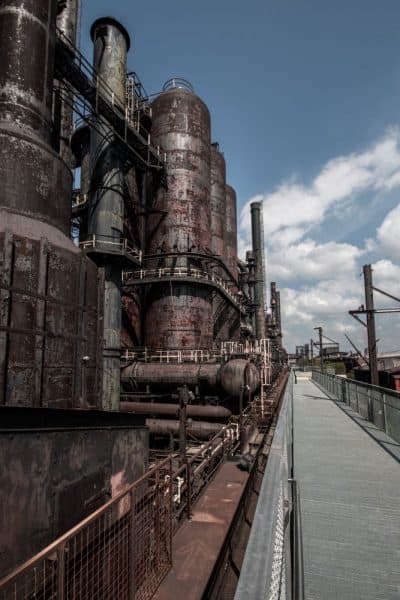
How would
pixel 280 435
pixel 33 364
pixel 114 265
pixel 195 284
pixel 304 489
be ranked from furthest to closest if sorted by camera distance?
pixel 195 284
pixel 114 265
pixel 304 489
pixel 280 435
pixel 33 364

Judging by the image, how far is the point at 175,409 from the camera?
1838 centimetres

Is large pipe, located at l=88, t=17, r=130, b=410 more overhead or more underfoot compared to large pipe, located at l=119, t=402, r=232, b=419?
more overhead

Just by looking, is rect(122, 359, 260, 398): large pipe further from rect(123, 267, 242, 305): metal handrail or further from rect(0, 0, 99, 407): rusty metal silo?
rect(0, 0, 99, 407): rusty metal silo

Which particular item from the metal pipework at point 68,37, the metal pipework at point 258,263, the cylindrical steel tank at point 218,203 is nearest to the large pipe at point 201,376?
the metal pipework at point 68,37

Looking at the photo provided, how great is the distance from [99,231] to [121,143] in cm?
560

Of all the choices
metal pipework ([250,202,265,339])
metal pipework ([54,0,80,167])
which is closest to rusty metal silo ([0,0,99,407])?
metal pipework ([54,0,80,167])

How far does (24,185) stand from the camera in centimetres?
639

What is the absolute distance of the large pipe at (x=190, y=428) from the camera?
16781 mm

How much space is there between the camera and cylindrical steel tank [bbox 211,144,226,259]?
1475 inches

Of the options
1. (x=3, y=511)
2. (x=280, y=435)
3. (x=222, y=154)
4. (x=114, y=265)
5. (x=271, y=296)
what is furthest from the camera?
(x=271, y=296)

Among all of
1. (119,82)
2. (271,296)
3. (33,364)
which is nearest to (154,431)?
(33,364)

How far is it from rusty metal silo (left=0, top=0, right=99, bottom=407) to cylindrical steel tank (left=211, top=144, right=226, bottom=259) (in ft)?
96.2

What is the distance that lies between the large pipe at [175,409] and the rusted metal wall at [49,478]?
13701 millimetres

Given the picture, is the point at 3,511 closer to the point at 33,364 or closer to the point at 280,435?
the point at 33,364
